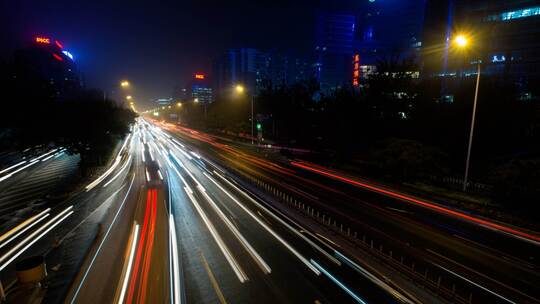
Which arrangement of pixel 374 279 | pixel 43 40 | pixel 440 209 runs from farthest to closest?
pixel 43 40
pixel 440 209
pixel 374 279

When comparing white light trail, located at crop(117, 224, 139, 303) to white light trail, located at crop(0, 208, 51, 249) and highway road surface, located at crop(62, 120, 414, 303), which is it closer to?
highway road surface, located at crop(62, 120, 414, 303)

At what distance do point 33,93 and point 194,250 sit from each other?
2941 cm

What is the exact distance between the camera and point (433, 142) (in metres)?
30.9

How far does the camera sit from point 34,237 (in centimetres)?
1575

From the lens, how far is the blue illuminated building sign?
60909 mm

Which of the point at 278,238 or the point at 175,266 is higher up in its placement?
the point at 278,238

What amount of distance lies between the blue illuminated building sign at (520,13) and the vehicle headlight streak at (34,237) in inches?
3669

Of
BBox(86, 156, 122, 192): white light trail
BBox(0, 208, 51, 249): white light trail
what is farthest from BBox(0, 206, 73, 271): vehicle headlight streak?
BBox(86, 156, 122, 192): white light trail

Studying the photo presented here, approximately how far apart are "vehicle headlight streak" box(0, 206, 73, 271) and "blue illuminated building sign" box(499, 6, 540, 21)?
93.2 metres

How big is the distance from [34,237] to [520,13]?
95111 millimetres

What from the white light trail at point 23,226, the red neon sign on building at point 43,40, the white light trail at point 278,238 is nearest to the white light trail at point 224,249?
the white light trail at point 278,238

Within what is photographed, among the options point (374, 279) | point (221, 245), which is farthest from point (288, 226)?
point (374, 279)

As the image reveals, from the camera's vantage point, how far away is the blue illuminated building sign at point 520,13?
6091cm

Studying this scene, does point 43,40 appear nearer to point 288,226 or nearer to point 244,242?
point 244,242
